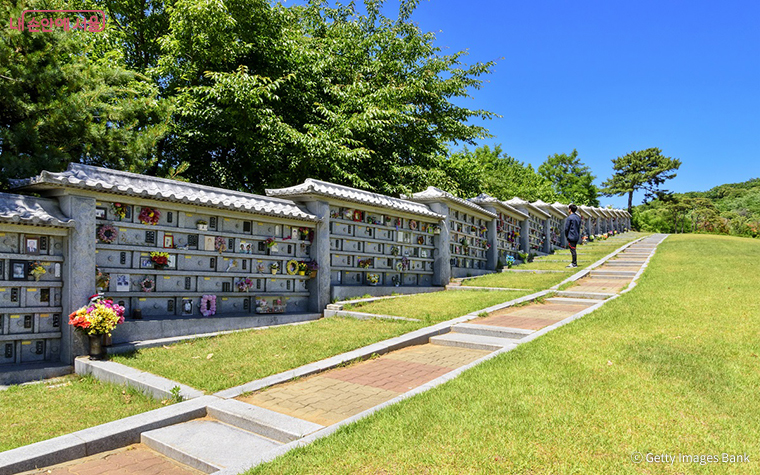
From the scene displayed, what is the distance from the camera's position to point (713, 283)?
33.3 feet

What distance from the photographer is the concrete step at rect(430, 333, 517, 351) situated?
20.9 feet

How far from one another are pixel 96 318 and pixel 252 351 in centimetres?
199

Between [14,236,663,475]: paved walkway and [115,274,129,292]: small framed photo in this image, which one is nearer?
[14,236,663,475]: paved walkway

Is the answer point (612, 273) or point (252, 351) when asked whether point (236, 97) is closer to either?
point (252, 351)

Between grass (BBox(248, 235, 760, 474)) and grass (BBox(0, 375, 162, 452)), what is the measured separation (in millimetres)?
2359

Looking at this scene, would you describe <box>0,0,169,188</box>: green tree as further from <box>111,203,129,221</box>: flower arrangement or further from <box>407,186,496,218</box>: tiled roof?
<box>407,186,496,218</box>: tiled roof

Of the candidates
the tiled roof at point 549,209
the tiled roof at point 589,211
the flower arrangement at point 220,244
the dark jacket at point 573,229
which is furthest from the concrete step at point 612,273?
the tiled roof at point 589,211

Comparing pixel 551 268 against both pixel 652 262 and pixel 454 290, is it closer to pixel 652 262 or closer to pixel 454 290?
pixel 652 262

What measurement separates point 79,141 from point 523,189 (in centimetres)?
3082

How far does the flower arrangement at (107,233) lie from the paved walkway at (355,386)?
3.56 m

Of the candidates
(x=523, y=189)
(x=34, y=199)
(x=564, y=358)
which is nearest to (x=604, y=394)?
(x=564, y=358)

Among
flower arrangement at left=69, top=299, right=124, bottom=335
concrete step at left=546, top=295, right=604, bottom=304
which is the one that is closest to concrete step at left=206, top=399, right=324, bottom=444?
flower arrangement at left=69, top=299, right=124, bottom=335

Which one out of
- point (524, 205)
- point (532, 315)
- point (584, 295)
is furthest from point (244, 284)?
point (524, 205)

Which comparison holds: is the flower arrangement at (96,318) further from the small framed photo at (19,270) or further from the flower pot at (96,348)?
the small framed photo at (19,270)
